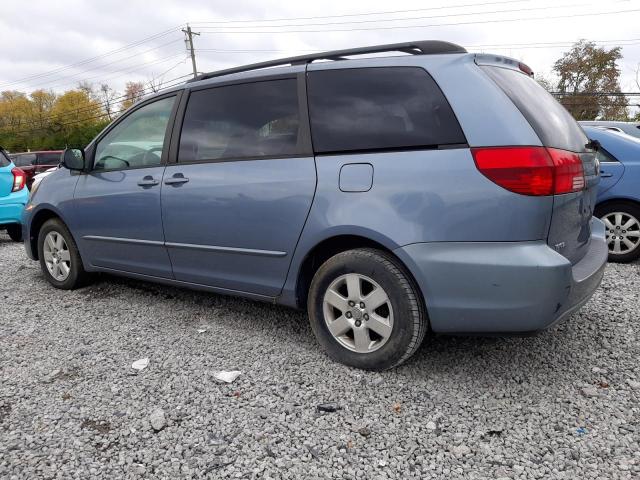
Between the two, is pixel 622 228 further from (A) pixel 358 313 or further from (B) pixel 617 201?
(A) pixel 358 313

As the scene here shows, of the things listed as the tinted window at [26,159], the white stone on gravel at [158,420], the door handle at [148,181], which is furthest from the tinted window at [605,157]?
the tinted window at [26,159]

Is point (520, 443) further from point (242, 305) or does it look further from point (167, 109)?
point (167, 109)

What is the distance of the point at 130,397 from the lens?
2.68 meters

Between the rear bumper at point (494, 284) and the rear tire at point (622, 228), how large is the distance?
3203 millimetres

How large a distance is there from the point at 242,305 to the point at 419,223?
6.67 ft

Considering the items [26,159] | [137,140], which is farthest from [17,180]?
[26,159]

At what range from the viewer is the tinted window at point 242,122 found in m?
3.08

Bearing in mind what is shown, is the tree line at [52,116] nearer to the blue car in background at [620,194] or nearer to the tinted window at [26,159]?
the tinted window at [26,159]

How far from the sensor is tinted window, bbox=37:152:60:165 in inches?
738

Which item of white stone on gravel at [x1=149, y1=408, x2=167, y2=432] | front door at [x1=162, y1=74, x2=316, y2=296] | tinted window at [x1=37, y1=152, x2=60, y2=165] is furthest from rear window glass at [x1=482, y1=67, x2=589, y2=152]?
tinted window at [x1=37, y1=152, x2=60, y2=165]

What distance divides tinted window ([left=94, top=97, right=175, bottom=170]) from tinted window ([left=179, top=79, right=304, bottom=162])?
0.27 meters

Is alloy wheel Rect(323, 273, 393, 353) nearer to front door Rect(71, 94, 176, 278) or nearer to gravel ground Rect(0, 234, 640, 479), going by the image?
gravel ground Rect(0, 234, 640, 479)

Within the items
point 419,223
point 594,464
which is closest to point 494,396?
point 594,464

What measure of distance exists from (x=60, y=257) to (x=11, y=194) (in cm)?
354
